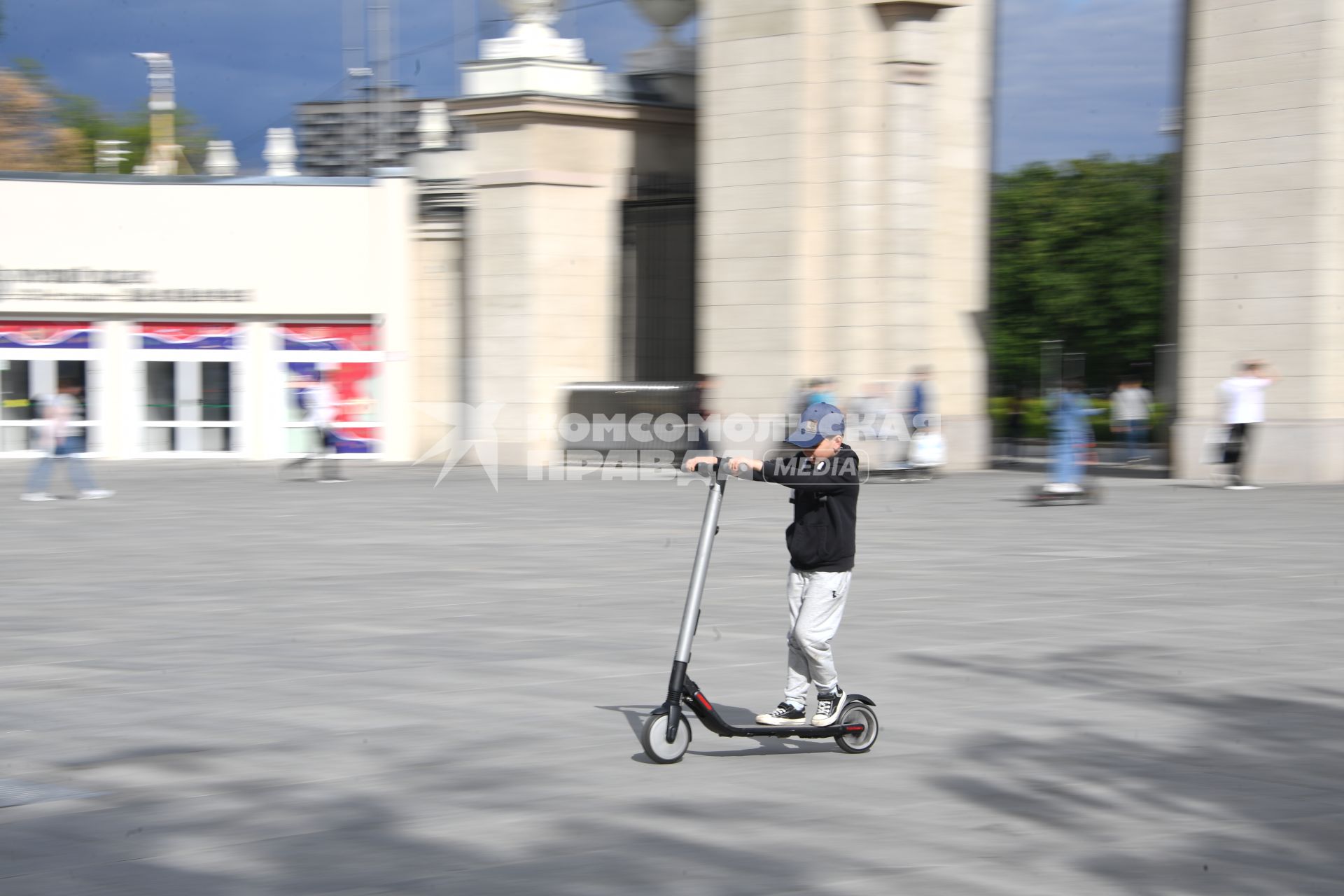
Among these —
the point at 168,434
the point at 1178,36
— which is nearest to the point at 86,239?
the point at 168,434

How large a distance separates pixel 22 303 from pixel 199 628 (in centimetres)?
2228

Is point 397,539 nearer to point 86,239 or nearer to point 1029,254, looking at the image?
point 86,239

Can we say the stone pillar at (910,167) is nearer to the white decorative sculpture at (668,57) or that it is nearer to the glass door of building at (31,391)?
the white decorative sculpture at (668,57)

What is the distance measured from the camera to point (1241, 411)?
773 inches

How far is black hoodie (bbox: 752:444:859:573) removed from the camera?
6.29m

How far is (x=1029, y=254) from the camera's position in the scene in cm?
5650

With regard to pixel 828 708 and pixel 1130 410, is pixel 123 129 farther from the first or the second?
pixel 828 708

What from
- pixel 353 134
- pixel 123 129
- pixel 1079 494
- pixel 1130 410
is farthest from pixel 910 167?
pixel 123 129

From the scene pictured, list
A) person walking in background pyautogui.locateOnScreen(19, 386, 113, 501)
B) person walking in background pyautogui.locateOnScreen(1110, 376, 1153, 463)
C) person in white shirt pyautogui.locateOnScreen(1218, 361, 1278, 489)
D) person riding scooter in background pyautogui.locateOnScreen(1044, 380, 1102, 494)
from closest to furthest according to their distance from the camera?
1. person riding scooter in background pyautogui.locateOnScreen(1044, 380, 1102, 494)
2. person in white shirt pyautogui.locateOnScreen(1218, 361, 1278, 489)
3. person walking in background pyautogui.locateOnScreen(19, 386, 113, 501)
4. person walking in background pyautogui.locateOnScreen(1110, 376, 1153, 463)

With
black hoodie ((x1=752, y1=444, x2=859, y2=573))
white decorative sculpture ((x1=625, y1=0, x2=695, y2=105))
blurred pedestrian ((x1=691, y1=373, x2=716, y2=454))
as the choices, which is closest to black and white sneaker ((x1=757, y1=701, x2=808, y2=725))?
black hoodie ((x1=752, y1=444, x2=859, y2=573))

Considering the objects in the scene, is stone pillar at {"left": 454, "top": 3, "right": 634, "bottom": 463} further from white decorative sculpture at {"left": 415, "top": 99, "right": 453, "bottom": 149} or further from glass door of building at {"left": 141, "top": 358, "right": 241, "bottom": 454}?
glass door of building at {"left": 141, "top": 358, "right": 241, "bottom": 454}

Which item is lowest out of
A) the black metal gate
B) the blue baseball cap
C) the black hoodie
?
the black hoodie

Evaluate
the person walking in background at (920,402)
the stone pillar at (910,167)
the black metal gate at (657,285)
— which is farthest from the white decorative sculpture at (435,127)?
the person walking in background at (920,402)

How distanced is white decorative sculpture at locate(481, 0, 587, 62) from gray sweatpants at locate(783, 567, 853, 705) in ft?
71.2
